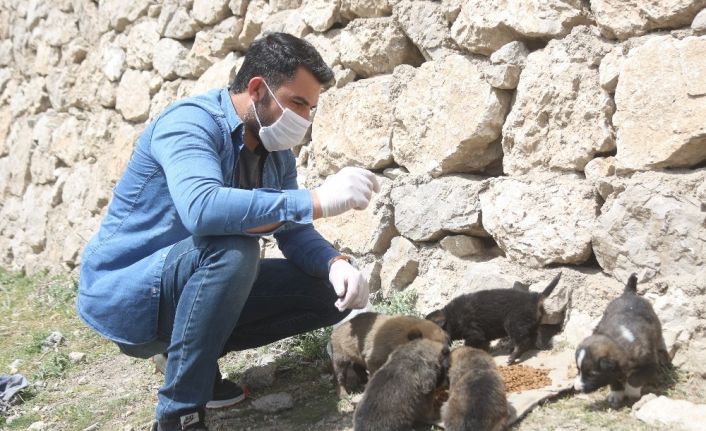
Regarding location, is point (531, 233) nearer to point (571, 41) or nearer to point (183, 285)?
point (571, 41)

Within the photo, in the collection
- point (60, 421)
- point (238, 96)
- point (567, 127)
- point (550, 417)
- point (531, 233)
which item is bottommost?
point (60, 421)

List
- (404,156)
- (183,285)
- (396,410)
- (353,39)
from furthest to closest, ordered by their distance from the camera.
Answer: (353,39) → (404,156) → (183,285) → (396,410)

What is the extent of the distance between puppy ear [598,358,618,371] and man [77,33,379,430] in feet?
3.55

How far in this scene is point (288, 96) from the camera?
Result: 11.8 ft

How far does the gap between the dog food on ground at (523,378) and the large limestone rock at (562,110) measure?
109cm

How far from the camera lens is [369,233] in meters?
5.08

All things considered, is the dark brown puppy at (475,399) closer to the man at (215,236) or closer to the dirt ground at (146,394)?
the dirt ground at (146,394)

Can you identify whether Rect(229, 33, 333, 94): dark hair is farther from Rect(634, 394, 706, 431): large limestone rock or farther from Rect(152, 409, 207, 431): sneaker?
Rect(634, 394, 706, 431): large limestone rock

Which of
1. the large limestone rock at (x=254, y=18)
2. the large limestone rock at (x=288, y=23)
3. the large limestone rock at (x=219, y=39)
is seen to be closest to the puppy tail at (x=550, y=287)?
the large limestone rock at (x=288, y=23)

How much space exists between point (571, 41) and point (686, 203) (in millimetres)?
1038

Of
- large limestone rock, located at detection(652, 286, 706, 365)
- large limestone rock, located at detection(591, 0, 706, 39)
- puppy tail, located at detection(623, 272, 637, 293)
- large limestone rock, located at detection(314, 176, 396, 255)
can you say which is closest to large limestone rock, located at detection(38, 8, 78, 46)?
large limestone rock, located at detection(314, 176, 396, 255)

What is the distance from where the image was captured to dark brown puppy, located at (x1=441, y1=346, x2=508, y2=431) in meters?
3.05

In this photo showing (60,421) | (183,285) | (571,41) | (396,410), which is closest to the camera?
(396,410)

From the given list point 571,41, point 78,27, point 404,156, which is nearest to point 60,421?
point 404,156
